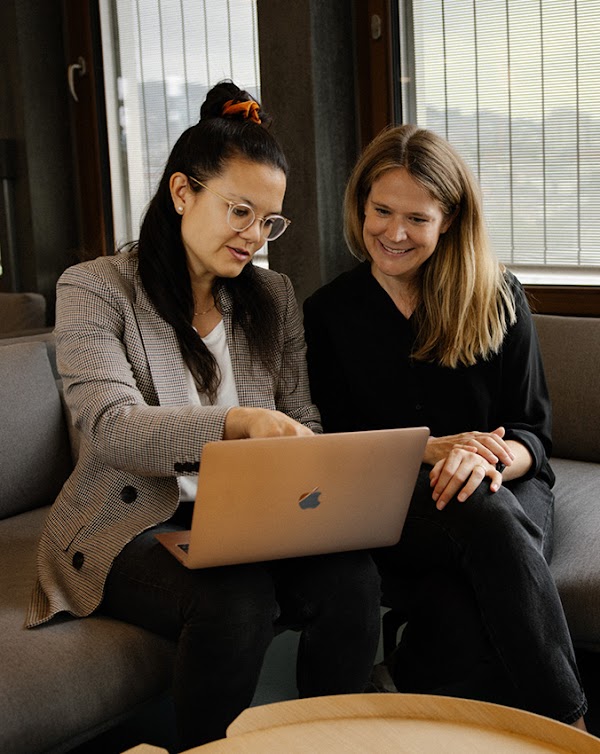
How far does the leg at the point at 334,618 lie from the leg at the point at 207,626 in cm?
7

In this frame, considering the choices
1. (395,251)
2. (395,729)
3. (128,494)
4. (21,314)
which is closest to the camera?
(395,729)

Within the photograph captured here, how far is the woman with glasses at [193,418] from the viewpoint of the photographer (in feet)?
5.03

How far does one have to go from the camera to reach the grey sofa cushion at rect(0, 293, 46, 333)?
306cm

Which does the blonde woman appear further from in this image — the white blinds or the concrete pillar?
the concrete pillar

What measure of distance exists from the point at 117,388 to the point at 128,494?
0.20 metres

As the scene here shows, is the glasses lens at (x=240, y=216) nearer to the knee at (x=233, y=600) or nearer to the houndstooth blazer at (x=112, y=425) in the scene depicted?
the houndstooth blazer at (x=112, y=425)

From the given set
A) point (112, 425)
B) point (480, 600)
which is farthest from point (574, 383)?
point (112, 425)

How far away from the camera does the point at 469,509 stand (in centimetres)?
169

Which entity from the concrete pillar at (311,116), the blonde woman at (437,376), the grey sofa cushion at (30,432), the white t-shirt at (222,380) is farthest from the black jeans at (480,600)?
the concrete pillar at (311,116)

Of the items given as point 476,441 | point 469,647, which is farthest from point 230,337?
point 469,647

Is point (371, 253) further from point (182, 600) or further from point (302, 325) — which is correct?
point (182, 600)

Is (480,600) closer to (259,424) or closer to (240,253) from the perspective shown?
(259,424)

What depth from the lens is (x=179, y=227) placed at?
1.86m

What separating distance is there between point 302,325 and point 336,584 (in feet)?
2.06
